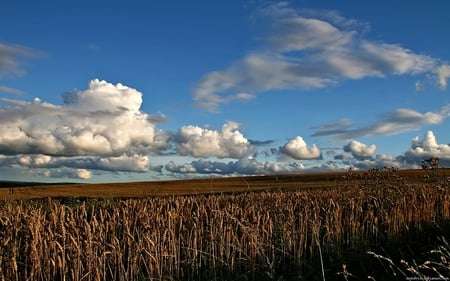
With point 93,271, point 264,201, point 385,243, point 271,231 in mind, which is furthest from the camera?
point 264,201

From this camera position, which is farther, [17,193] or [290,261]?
[17,193]

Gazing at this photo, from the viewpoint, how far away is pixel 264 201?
14.4 meters

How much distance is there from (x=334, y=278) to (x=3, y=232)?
5.37 m

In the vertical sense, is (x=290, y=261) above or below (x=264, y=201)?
below

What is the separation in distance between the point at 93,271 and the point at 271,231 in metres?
3.67

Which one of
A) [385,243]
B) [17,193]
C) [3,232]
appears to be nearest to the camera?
[3,232]

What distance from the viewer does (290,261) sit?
898cm

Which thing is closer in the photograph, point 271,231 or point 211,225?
point 211,225

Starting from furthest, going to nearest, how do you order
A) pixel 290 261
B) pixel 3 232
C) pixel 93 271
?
1. pixel 290 261
2. pixel 3 232
3. pixel 93 271

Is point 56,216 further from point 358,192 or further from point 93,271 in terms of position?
point 358,192

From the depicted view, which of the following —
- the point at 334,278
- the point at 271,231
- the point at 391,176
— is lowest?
the point at 334,278

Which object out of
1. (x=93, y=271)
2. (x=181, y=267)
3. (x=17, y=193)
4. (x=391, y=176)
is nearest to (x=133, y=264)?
(x=93, y=271)

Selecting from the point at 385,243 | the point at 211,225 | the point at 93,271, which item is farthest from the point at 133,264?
the point at 385,243

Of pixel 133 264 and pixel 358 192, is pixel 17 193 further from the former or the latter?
pixel 133 264
